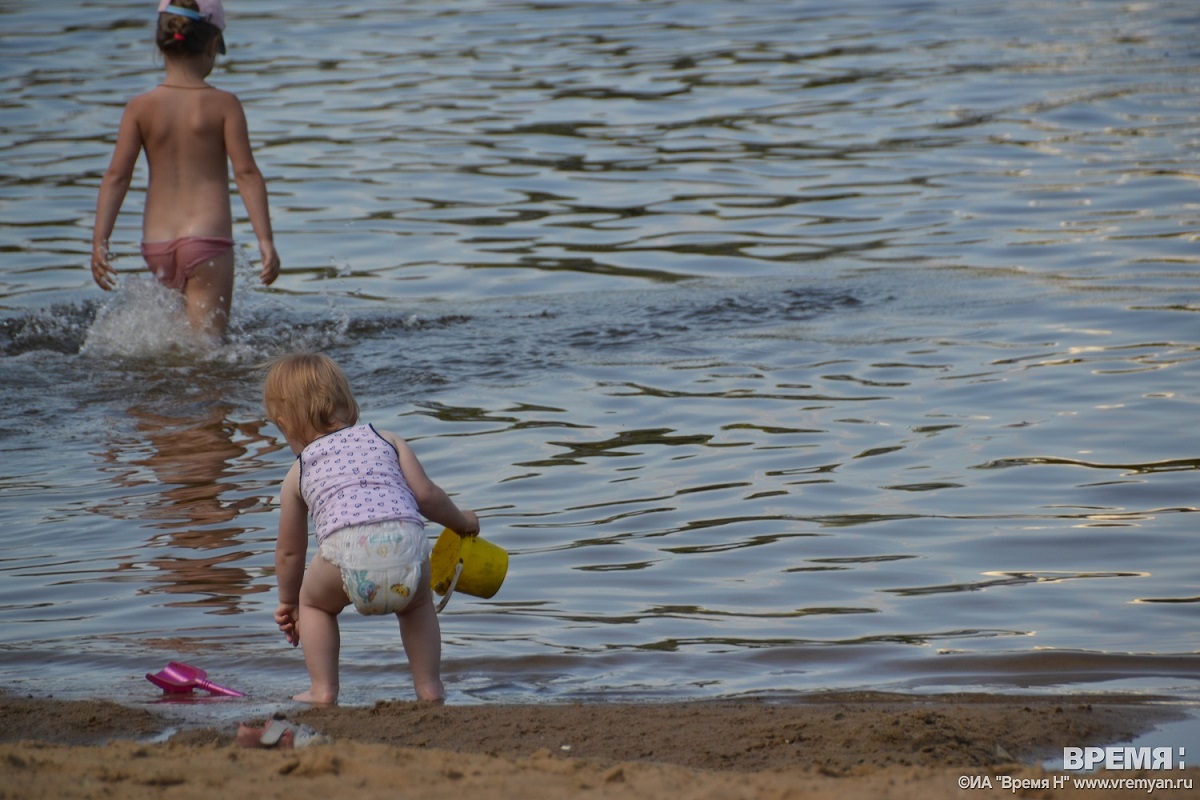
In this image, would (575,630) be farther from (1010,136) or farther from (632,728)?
(1010,136)

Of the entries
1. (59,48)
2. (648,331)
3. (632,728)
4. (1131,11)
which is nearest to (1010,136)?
(648,331)

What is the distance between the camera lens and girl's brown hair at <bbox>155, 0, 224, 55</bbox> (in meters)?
7.96

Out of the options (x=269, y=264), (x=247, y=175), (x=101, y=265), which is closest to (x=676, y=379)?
(x=269, y=264)

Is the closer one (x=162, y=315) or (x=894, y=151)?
(x=162, y=315)

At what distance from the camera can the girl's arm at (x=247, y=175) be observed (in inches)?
327

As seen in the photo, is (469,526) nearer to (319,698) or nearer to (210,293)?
(319,698)

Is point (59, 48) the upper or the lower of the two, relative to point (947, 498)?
upper

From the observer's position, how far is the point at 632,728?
4461mm

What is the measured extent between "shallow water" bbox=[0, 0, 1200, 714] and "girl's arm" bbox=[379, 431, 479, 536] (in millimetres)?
580

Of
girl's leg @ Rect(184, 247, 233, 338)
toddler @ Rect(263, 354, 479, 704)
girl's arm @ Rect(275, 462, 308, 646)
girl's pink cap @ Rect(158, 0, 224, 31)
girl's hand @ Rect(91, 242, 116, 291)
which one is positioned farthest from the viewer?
girl's leg @ Rect(184, 247, 233, 338)

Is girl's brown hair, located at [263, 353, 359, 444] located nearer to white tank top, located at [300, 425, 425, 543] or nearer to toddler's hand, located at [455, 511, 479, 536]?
white tank top, located at [300, 425, 425, 543]

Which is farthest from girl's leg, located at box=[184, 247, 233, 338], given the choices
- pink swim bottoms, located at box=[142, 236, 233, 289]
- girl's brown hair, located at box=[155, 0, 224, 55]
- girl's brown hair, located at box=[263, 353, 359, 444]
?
girl's brown hair, located at box=[263, 353, 359, 444]

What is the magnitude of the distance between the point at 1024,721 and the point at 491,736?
146 centimetres

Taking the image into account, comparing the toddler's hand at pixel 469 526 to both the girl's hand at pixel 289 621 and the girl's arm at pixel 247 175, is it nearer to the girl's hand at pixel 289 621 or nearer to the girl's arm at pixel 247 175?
the girl's hand at pixel 289 621
